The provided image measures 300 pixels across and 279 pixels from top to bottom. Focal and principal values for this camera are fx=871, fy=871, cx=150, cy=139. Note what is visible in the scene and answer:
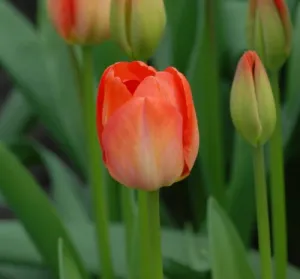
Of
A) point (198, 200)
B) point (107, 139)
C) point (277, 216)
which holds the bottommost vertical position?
point (198, 200)

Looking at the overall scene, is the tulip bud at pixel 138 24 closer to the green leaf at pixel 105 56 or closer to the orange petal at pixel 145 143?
the orange petal at pixel 145 143

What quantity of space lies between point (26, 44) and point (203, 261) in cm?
31

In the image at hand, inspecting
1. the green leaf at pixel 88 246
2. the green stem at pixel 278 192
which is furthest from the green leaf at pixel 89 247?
the green stem at pixel 278 192

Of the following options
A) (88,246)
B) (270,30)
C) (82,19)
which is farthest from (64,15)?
(88,246)

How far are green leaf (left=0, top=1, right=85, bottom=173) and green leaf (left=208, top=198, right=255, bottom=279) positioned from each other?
0.27m

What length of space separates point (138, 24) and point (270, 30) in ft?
0.24

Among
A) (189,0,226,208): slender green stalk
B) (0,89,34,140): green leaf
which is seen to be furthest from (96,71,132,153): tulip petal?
(0,89,34,140): green leaf

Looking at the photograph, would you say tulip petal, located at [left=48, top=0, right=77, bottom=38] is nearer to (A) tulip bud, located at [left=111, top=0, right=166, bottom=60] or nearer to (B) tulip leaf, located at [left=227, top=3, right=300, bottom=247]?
(A) tulip bud, located at [left=111, top=0, right=166, bottom=60]

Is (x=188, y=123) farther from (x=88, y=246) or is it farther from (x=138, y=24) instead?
(x=88, y=246)

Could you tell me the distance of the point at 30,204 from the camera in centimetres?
58

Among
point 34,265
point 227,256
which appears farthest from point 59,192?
point 227,256

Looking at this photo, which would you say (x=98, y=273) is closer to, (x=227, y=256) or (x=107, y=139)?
(x=227, y=256)

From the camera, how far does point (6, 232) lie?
0.68 m

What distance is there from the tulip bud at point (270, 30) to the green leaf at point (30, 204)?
182 millimetres
